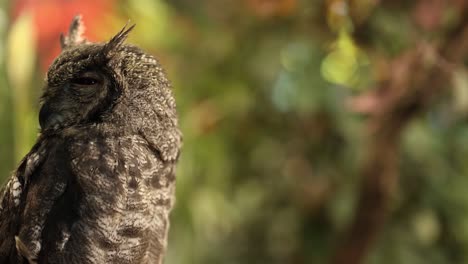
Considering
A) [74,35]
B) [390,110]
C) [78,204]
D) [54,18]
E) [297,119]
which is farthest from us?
[297,119]

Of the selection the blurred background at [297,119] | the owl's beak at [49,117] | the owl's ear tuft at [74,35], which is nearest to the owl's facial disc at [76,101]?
the owl's beak at [49,117]

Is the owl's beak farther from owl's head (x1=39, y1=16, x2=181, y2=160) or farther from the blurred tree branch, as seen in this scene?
the blurred tree branch

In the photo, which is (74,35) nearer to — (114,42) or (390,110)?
(114,42)

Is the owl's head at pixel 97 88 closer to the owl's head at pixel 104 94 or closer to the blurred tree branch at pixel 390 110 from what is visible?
the owl's head at pixel 104 94

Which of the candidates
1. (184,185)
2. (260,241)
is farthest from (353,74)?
(260,241)

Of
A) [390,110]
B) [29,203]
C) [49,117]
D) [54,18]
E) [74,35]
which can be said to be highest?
[54,18]

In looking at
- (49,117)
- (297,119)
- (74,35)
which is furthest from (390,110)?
(49,117)

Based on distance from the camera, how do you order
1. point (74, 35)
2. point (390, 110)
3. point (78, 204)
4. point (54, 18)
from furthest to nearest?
1. point (54, 18)
2. point (390, 110)
3. point (74, 35)
4. point (78, 204)

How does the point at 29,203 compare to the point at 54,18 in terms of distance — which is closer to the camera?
the point at 29,203
